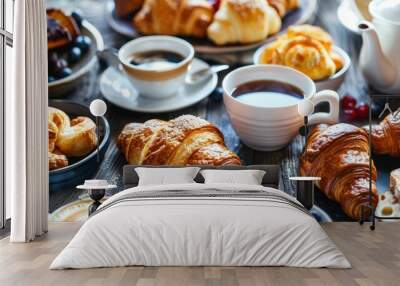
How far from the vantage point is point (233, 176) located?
4.96 meters

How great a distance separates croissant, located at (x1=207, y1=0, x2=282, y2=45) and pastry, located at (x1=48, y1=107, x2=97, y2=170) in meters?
1.32

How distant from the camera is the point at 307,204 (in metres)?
5.04

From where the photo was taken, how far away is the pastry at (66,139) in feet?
17.1

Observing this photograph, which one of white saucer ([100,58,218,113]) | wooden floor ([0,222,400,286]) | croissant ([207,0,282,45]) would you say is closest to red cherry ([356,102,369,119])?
croissant ([207,0,282,45])

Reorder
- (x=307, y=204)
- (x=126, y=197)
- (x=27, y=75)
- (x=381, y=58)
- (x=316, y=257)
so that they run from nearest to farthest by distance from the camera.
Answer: (x=316, y=257), (x=126, y=197), (x=27, y=75), (x=307, y=204), (x=381, y=58)

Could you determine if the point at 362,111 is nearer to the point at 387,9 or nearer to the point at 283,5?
the point at 387,9

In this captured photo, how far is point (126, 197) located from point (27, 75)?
4.01ft

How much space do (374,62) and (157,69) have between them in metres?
1.83

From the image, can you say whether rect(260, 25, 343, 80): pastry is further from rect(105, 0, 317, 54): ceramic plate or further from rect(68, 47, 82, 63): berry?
rect(68, 47, 82, 63): berry

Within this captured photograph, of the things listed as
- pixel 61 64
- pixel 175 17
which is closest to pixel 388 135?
pixel 175 17

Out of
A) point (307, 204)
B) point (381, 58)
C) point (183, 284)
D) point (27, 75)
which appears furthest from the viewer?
point (381, 58)

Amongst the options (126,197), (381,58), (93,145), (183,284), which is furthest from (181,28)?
(183,284)

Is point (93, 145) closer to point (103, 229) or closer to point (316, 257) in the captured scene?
point (103, 229)

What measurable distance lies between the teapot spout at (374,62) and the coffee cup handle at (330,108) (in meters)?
0.42
